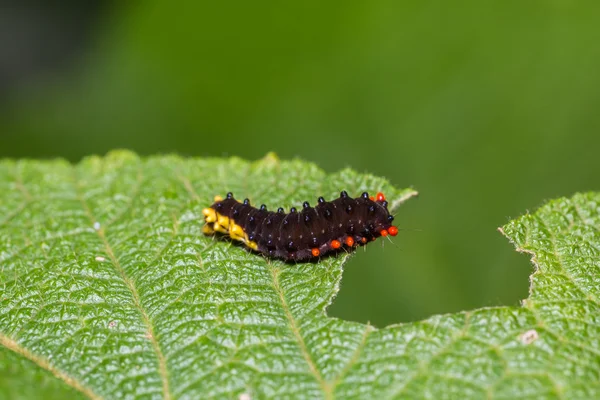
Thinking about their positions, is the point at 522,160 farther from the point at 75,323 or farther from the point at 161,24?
the point at 161,24

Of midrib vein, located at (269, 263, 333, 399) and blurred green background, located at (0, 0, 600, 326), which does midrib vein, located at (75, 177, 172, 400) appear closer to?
midrib vein, located at (269, 263, 333, 399)

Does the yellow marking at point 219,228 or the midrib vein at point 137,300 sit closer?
the midrib vein at point 137,300

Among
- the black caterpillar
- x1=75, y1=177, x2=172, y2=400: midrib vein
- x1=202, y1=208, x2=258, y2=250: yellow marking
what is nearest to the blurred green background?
the black caterpillar

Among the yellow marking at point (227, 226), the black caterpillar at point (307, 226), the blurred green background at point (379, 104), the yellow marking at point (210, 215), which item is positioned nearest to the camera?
the black caterpillar at point (307, 226)

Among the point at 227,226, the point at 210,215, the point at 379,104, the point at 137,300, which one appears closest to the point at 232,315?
the point at 137,300

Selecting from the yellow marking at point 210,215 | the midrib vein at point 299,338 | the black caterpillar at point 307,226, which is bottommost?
the midrib vein at point 299,338

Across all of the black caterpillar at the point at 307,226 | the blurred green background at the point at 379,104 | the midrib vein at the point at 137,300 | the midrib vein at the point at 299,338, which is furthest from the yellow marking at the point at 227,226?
the blurred green background at the point at 379,104

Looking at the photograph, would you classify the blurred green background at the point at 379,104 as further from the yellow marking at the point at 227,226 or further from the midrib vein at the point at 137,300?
the midrib vein at the point at 137,300

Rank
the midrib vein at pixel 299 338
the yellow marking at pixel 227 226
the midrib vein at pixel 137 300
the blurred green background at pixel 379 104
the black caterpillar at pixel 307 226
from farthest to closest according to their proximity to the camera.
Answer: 1. the blurred green background at pixel 379 104
2. the yellow marking at pixel 227 226
3. the black caterpillar at pixel 307 226
4. the midrib vein at pixel 137 300
5. the midrib vein at pixel 299 338

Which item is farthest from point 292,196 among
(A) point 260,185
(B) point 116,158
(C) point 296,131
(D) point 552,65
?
(D) point 552,65
